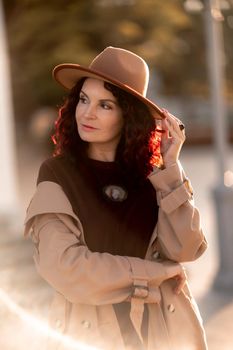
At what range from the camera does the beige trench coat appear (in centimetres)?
207

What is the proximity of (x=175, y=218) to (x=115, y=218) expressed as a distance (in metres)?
0.18

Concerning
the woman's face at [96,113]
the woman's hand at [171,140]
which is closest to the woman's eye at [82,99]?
the woman's face at [96,113]

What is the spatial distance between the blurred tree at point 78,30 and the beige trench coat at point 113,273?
1205cm

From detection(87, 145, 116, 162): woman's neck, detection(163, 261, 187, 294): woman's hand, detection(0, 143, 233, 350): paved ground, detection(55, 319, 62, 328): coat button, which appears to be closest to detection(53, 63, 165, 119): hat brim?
detection(87, 145, 116, 162): woman's neck

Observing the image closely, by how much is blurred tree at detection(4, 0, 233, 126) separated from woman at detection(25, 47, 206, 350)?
1199 centimetres

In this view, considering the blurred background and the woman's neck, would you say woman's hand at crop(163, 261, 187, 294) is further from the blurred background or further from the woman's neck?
the blurred background

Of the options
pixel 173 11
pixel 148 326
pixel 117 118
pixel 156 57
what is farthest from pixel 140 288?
pixel 156 57

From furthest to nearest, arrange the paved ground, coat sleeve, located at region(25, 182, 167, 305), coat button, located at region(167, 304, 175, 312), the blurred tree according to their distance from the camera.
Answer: the blurred tree
the paved ground
coat button, located at region(167, 304, 175, 312)
coat sleeve, located at region(25, 182, 167, 305)

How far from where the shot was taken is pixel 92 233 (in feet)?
7.05

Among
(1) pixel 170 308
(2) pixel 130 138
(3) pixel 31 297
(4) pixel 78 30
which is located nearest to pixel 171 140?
(2) pixel 130 138

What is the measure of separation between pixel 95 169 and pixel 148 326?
19.6 inches

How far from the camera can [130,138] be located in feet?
7.29

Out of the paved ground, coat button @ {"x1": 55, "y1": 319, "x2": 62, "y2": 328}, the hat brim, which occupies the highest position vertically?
the hat brim

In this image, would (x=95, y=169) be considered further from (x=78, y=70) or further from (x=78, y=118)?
(x=78, y=70)
